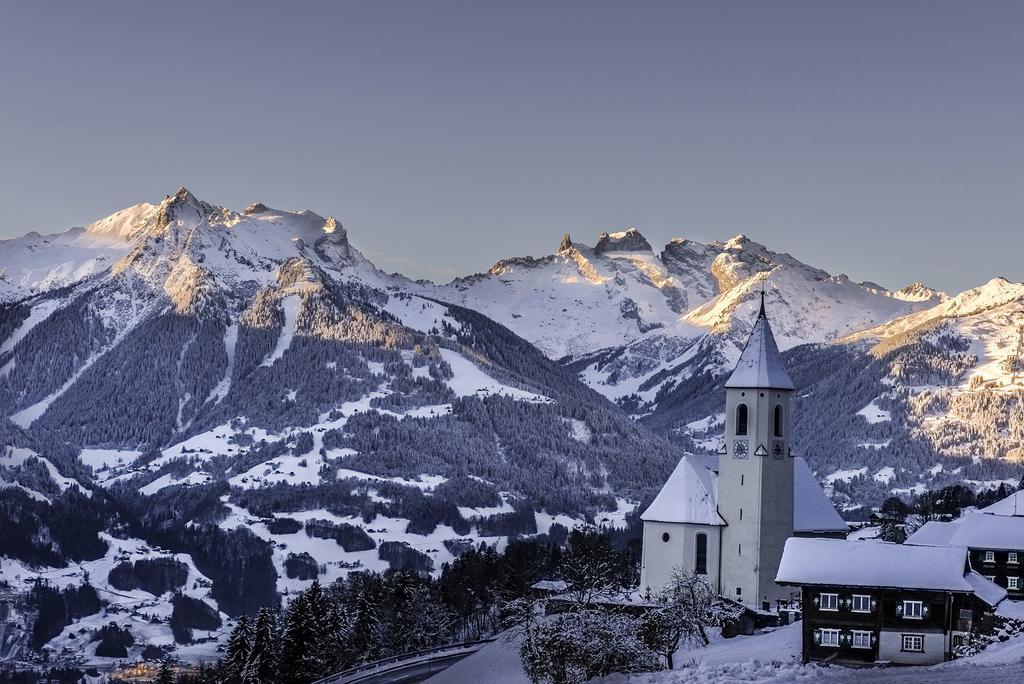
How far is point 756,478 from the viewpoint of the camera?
135375 millimetres

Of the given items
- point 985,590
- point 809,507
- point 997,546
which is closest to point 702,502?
point 809,507

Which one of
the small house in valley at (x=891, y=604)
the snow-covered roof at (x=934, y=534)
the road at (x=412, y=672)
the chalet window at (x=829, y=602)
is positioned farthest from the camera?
the snow-covered roof at (x=934, y=534)

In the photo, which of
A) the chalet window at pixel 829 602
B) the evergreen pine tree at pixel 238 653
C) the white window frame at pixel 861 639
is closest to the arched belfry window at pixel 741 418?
the chalet window at pixel 829 602

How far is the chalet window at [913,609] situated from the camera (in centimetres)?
9312

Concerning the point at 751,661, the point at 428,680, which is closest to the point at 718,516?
the point at 428,680

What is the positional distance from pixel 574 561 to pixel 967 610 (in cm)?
7869

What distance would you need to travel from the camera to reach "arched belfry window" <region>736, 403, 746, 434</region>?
138 m

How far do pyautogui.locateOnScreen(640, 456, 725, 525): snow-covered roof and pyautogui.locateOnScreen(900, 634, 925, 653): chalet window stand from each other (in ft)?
142

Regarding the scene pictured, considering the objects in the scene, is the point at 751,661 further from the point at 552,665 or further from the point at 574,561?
the point at 574,561

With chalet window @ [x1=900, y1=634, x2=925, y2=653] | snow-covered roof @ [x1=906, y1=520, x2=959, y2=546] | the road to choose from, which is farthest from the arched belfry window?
chalet window @ [x1=900, y1=634, x2=925, y2=653]

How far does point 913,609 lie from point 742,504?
42.6 meters

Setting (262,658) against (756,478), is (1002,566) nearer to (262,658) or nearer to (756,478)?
(756,478)

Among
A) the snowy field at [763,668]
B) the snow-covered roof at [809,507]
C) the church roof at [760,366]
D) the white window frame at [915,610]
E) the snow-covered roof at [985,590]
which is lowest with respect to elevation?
the snowy field at [763,668]

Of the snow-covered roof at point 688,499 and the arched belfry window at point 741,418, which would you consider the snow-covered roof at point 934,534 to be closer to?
the arched belfry window at point 741,418
